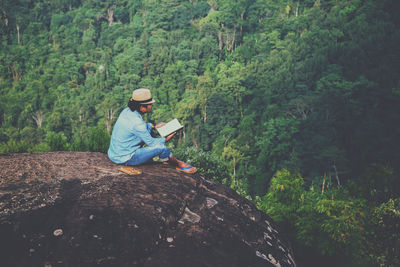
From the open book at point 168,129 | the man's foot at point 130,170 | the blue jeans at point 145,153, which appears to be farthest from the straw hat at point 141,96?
the man's foot at point 130,170

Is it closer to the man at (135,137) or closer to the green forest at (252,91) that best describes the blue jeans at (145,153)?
the man at (135,137)

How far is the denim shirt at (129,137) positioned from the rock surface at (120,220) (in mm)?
242

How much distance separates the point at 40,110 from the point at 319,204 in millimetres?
47719

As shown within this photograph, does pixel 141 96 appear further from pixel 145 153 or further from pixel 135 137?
pixel 145 153

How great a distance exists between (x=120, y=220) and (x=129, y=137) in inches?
50.2

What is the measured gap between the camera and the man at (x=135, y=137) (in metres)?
4.30

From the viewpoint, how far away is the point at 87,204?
3.54 meters

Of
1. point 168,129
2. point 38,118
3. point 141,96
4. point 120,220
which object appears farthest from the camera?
point 38,118

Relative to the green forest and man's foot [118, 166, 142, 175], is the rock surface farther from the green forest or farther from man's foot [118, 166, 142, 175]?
the green forest

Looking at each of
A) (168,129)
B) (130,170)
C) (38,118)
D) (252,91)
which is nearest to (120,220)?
(130,170)

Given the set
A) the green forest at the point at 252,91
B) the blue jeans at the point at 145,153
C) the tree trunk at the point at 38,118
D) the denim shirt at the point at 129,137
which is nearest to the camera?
the denim shirt at the point at 129,137

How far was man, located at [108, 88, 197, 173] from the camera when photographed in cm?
430

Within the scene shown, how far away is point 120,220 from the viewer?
11.1ft

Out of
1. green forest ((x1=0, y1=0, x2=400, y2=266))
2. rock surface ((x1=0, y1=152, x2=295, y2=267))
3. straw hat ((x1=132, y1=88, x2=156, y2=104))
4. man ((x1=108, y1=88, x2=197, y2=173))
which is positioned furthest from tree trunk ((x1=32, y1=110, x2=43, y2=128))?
straw hat ((x1=132, y1=88, x2=156, y2=104))
